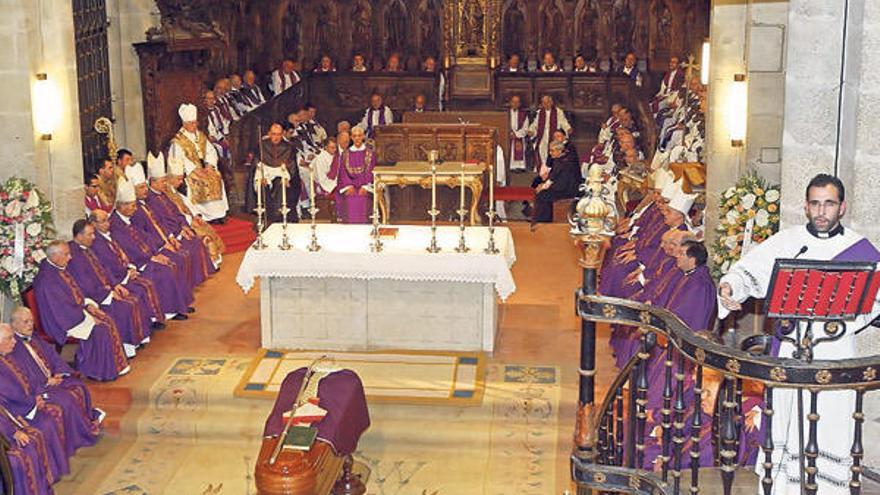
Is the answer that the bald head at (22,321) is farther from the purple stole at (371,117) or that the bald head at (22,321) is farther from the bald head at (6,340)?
the purple stole at (371,117)

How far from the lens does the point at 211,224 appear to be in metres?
16.8

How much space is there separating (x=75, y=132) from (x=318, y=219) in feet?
18.2

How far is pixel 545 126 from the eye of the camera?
2125cm

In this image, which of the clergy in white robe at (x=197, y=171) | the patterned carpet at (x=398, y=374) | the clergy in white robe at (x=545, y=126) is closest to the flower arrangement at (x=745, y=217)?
the patterned carpet at (x=398, y=374)

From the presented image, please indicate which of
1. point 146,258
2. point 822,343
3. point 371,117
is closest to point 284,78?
point 371,117

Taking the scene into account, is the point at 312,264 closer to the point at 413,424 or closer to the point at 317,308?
the point at 317,308

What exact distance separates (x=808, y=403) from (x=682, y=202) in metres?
6.50

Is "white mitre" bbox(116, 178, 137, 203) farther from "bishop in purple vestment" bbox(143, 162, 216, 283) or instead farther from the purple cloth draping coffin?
the purple cloth draping coffin

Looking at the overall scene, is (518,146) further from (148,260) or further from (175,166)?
(148,260)

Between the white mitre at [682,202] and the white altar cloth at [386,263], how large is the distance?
164cm

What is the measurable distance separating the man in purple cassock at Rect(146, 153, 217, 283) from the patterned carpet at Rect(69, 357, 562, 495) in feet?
9.27

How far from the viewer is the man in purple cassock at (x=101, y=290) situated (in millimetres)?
12422

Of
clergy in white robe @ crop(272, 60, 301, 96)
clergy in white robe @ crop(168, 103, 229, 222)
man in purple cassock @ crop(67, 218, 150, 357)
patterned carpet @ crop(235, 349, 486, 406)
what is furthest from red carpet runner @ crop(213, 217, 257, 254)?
clergy in white robe @ crop(272, 60, 301, 96)

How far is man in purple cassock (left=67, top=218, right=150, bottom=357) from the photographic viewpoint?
12422mm
